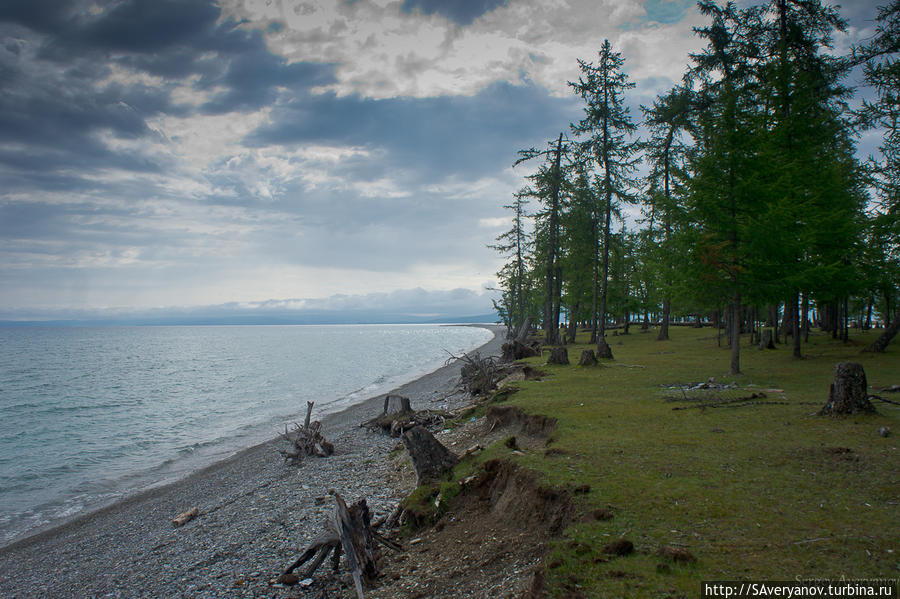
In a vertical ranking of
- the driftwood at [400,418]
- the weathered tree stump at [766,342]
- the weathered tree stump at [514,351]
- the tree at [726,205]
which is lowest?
the driftwood at [400,418]

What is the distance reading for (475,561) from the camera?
18.0 ft

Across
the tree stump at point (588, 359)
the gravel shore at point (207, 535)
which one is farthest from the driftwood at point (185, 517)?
the tree stump at point (588, 359)

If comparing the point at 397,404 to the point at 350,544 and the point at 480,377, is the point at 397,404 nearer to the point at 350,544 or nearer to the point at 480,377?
the point at 480,377

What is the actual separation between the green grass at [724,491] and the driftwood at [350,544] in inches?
101

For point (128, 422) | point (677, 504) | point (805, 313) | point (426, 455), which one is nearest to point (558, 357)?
point (805, 313)

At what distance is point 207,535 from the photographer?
9516 millimetres

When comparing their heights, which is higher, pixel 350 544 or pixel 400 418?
pixel 350 544

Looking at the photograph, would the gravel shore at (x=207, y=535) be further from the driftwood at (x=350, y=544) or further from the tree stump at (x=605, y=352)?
the tree stump at (x=605, y=352)

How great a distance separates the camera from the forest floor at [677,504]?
4.12 metres

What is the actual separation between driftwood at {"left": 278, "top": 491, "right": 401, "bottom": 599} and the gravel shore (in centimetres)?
44

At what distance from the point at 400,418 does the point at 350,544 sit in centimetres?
1047

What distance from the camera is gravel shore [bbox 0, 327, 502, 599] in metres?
7.59

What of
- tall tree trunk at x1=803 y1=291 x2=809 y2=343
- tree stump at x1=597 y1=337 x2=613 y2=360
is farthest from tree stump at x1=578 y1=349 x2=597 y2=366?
tall tree trunk at x1=803 y1=291 x2=809 y2=343

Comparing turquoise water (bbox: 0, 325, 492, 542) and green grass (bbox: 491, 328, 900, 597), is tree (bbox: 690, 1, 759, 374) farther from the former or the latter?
turquoise water (bbox: 0, 325, 492, 542)
